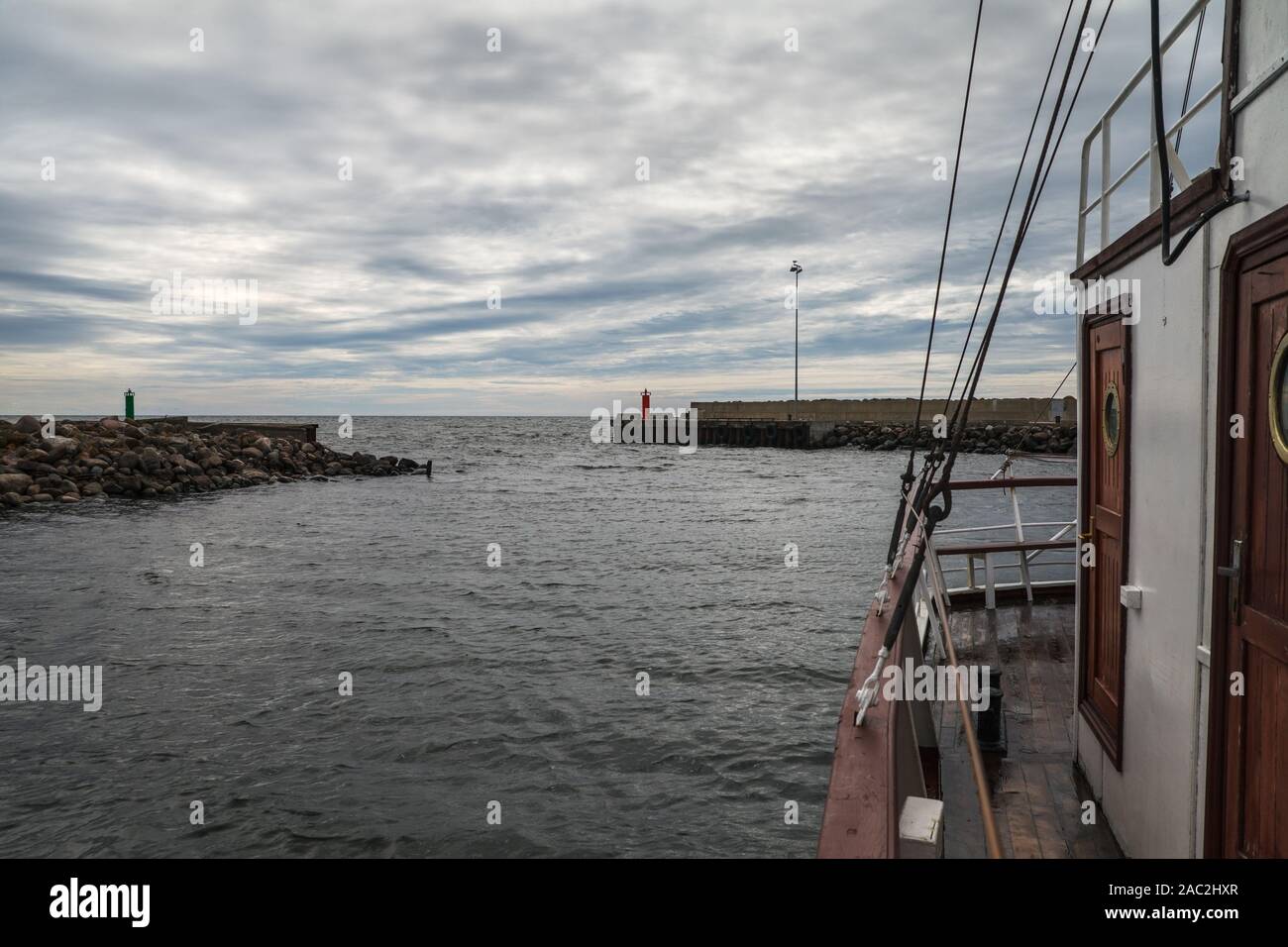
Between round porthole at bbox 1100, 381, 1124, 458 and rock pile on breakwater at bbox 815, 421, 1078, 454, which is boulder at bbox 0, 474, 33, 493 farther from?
rock pile on breakwater at bbox 815, 421, 1078, 454

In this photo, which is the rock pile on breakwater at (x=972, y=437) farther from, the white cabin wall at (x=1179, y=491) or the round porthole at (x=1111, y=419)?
the white cabin wall at (x=1179, y=491)

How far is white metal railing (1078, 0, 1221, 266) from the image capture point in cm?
345

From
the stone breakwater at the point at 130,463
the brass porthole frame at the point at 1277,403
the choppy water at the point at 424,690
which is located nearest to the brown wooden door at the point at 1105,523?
the brass porthole frame at the point at 1277,403

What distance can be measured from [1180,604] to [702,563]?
14.1 meters

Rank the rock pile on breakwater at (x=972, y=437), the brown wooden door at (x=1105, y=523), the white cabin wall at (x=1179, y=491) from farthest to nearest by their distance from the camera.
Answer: the rock pile on breakwater at (x=972, y=437) → the brown wooden door at (x=1105, y=523) → the white cabin wall at (x=1179, y=491)

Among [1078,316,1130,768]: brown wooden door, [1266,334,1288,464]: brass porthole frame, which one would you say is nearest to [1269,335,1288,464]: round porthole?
[1266,334,1288,464]: brass porthole frame

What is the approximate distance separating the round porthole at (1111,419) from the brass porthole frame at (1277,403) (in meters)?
Result: 1.77

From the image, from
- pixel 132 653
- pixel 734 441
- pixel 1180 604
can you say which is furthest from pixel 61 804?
pixel 734 441

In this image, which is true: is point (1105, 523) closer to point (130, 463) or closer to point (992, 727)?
point (992, 727)

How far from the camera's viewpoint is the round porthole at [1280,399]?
2.63 m

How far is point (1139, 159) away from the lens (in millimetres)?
4000
